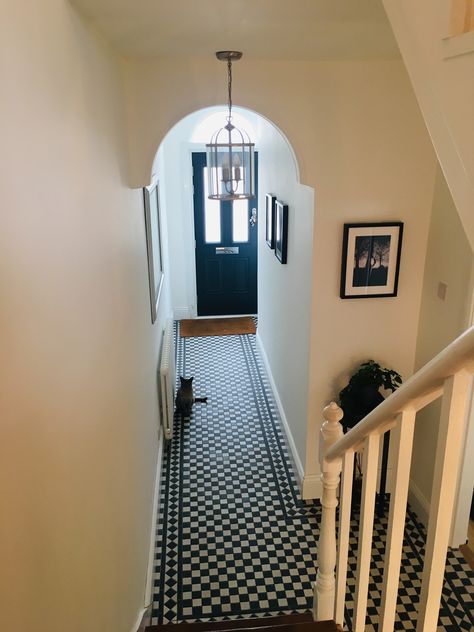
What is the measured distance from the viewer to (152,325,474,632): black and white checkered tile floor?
3.00 meters

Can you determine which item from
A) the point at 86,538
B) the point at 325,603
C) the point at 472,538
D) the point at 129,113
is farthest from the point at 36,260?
the point at 472,538

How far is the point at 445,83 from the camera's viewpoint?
3.44 feet

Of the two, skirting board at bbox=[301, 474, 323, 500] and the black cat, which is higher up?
the black cat

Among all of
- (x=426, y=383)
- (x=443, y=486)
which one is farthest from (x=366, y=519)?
(x=426, y=383)

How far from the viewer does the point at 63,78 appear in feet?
5.05

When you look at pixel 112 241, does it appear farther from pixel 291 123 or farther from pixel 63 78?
pixel 291 123

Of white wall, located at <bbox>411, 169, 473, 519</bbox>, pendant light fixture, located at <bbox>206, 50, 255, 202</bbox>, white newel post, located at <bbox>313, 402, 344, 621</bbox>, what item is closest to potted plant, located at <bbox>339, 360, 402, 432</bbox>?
white wall, located at <bbox>411, 169, 473, 519</bbox>

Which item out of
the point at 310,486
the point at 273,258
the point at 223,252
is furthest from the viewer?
the point at 223,252

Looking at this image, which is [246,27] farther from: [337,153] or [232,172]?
Result: [337,153]

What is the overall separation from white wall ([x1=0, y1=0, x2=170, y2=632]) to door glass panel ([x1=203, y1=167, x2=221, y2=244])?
4382 millimetres

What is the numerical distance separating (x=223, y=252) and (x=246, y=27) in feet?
16.8

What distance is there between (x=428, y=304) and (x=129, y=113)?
224cm

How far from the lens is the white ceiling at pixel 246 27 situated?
1.76 m

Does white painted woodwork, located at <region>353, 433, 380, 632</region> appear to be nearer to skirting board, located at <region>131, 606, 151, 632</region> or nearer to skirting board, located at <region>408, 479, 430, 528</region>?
skirting board, located at <region>131, 606, 151, 632</region>
